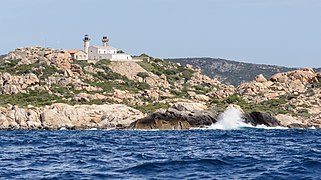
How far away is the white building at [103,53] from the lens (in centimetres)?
17388

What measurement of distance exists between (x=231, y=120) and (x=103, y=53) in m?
85.3

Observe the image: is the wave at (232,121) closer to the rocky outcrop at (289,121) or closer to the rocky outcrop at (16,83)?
the rocky outcrop at (289,121)

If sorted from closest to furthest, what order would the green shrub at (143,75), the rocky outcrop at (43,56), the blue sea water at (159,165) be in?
the blue sea water at (159,165), the rocky outcrop at (43,56), the green shrub at (143,75)

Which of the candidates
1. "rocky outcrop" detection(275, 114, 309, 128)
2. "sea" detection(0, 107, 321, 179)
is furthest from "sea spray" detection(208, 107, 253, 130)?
"sea" detection(0, 107, 321, 179)

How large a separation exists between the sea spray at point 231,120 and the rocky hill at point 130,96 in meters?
0.98

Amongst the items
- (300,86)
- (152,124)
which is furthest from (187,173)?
(300,86)

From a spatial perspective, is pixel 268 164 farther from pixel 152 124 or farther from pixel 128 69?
pixel 128 69

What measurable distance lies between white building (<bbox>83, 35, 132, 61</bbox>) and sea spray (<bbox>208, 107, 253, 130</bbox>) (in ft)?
252

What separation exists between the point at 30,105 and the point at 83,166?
83599 millimetres

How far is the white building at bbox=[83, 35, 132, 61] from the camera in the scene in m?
174

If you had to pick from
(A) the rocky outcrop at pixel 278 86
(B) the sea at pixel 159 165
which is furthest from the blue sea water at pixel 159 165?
(A) the rocky outcrop at pixel 278 86

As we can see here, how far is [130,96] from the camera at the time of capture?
127312 mm

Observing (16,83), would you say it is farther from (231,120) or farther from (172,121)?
(231,120)

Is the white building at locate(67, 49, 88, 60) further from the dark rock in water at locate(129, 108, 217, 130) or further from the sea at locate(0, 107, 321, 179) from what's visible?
the sea at locate(0, 107, 321, 179)
